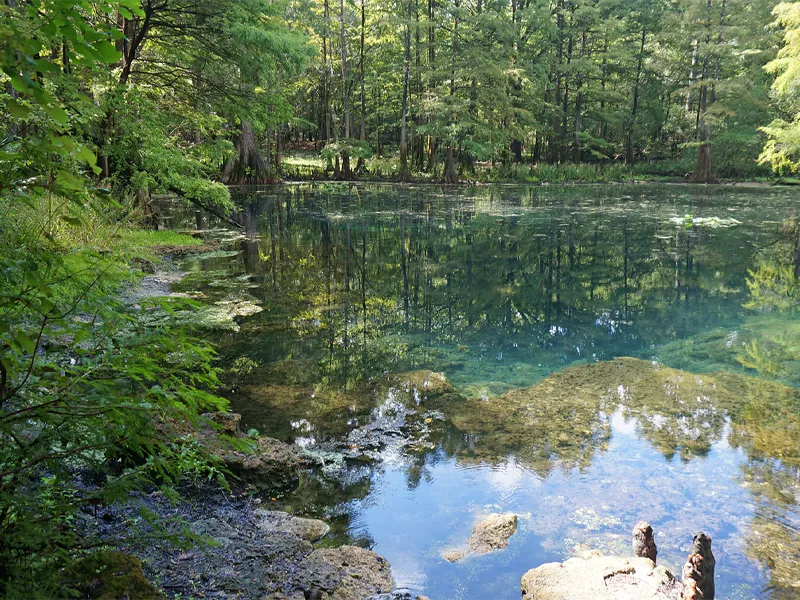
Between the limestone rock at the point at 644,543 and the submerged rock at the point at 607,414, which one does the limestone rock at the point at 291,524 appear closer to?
the submerged rock at the point at 607,414

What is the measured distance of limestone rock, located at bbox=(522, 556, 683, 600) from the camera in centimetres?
280

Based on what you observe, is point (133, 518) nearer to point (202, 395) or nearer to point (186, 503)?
point (186, 503)

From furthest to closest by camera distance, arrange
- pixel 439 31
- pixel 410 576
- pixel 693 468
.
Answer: pixel 439 31 < pixel 693 468 < pixel 410 576

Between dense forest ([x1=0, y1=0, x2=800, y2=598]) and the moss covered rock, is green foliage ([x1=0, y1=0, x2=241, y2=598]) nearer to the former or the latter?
→ dense forest ([x1=0, y1=0, x2=800, y2=598])

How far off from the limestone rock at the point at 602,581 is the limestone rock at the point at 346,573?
78 cm

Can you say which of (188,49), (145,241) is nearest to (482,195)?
(188,49)

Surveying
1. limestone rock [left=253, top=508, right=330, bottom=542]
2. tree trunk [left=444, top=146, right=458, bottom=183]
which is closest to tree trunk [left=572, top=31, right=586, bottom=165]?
tree trunk [left=444, top=146, right=458, bottom=183]

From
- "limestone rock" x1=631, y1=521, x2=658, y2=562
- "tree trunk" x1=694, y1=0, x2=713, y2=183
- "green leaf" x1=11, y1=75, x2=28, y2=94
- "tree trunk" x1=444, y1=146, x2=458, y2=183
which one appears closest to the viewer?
"green leaf" x1=11, y1=75, x2=28, y2=94

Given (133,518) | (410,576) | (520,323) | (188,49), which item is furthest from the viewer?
(188,49)

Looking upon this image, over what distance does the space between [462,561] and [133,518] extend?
1.83 metres

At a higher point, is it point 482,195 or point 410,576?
point 482,195

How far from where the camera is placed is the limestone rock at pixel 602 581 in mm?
2801

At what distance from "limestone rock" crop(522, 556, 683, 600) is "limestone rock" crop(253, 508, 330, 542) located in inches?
47.8

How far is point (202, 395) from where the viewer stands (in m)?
1.79
